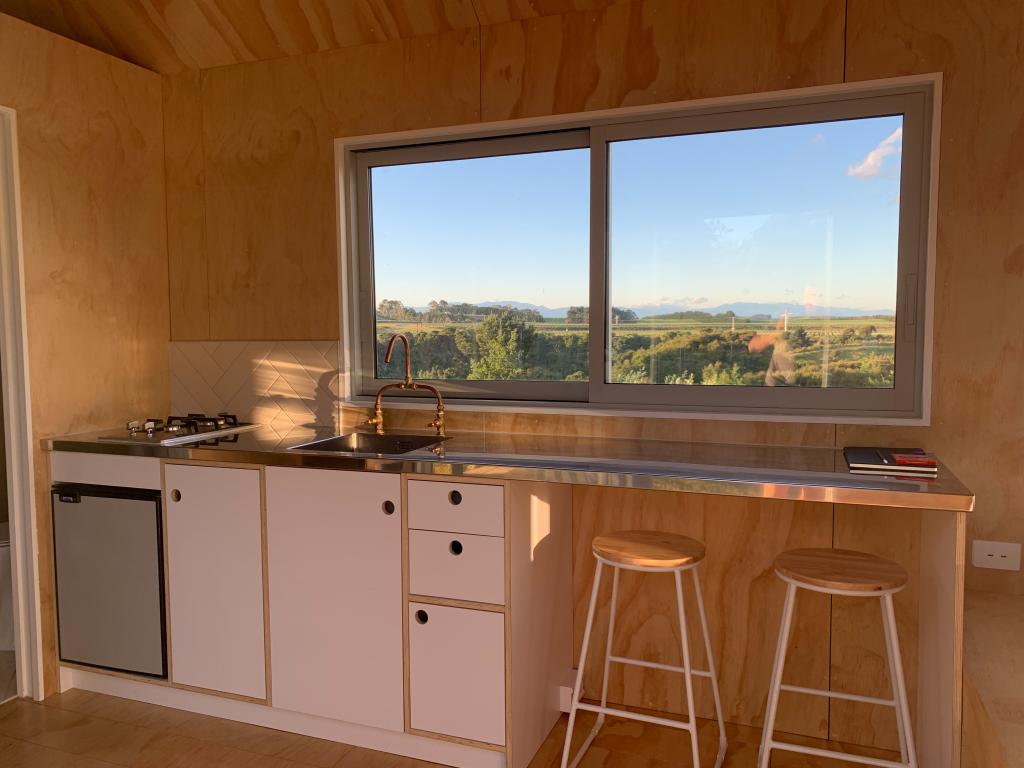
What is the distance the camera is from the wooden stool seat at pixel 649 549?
7.33 ft

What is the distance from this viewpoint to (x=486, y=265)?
3.14 m

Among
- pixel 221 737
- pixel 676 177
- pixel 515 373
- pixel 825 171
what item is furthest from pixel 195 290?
pixel 825 171

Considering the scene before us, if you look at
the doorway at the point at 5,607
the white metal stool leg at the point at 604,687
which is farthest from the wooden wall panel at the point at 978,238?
the doorway at the point at 5,607

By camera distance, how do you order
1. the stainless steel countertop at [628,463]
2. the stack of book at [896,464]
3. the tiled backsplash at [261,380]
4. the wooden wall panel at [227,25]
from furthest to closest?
the tiled backsplash at [261,380], the wooden wall panel at [227,25], the stack of book at [896,464], the stainless steel countertop at [628,463]

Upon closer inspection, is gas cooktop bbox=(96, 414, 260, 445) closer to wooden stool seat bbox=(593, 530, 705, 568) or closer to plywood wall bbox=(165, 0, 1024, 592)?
A: plywood wall bbox=(165, 0, 1024, 592)

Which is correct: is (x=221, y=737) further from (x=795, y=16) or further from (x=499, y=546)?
(x=795, y=16)

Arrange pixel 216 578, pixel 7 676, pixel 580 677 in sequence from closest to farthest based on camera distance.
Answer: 1. pixel 580 677
2. pixel 216 578
3. pixel 7 676

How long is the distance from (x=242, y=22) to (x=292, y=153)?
0.54 m

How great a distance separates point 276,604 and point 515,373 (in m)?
1.23

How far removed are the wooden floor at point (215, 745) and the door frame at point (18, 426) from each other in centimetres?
25

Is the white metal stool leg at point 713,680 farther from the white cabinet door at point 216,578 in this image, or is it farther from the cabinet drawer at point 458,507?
the white cabinet door at point 216,578

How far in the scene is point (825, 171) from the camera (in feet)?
8.46

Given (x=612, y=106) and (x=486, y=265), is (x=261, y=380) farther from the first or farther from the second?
(x=612, y=106)

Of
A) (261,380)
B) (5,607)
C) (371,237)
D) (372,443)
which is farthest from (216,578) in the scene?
(371,237)
